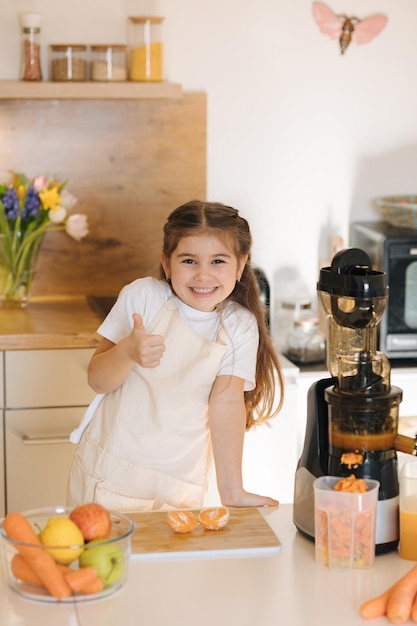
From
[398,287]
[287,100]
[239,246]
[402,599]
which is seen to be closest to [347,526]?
[402,599]

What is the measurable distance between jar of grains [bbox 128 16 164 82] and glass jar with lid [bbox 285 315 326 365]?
2.80 ft

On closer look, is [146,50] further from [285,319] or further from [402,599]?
[402,599]

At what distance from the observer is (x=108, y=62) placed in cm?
295

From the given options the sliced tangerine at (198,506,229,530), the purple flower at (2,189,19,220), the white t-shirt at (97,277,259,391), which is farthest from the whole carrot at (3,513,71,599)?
the purple flower at (2,189,19,220)

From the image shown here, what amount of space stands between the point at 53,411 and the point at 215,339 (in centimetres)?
97

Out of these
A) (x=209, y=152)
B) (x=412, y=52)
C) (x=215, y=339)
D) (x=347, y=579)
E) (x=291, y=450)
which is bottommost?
(x=291, y=450)

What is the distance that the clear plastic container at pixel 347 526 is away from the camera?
139 cm

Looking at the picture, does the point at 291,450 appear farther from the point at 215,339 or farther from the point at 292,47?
the point at 292,47

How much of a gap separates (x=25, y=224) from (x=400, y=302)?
1.12m

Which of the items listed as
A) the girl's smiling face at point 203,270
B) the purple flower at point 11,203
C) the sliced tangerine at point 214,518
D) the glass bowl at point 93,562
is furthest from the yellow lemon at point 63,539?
the purple flower at point 11,203

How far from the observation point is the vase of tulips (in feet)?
→ 9.53

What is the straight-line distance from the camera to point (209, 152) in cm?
317

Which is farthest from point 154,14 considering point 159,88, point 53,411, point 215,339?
point 215,339

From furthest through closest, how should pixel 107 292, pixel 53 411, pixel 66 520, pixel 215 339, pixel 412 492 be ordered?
pixel 107 292, pixel 53 411, pixel 215 339, pixel 412 492, pixel 66 520
